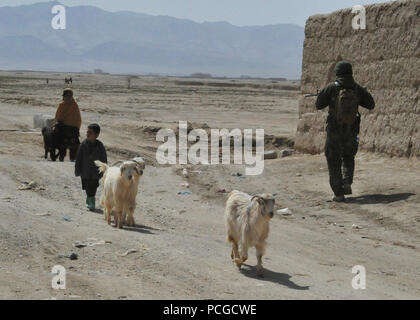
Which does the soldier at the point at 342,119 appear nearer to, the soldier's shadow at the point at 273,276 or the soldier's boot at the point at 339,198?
the soldier's boot at the point at 339,198

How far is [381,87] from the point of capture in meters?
15.0

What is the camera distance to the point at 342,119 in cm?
1241

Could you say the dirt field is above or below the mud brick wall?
below

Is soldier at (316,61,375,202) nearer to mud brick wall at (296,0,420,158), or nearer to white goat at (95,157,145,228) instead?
mud brick wall at (296,0,420,158)

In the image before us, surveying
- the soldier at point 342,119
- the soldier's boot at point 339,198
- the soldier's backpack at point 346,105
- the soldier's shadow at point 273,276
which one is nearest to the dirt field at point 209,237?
the soldier's shadow at point 273,276

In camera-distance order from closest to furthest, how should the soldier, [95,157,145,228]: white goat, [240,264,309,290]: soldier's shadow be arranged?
[240,264,309,290]: soldier's shadow
[95,157,145,228]: white goat
the soldier

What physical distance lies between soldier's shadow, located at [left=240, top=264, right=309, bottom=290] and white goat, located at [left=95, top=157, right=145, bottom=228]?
94.0 inches

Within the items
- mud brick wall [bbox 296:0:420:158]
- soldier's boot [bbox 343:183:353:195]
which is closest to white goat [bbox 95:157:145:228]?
soldier's boot [bbox 343:183:353:195]

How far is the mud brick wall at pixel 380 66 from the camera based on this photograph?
14.2 m

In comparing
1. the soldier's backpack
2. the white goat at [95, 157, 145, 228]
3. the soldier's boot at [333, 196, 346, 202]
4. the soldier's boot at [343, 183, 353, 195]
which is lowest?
the soldier's boot at [333, 196, 346, 202]

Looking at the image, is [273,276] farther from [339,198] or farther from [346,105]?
[346,105]

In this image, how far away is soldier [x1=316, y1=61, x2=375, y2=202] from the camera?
12.3m

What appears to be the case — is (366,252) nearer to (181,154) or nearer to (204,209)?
(204,209)

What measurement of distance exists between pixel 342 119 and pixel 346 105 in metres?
0.27
